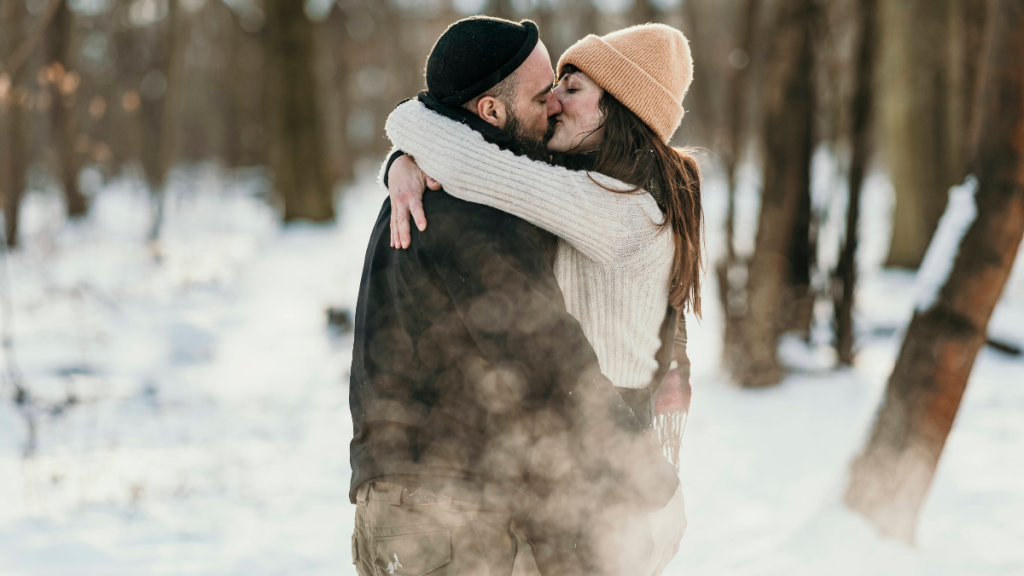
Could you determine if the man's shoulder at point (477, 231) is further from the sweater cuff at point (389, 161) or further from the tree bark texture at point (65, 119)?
the tree bark texture at point (65, 119)

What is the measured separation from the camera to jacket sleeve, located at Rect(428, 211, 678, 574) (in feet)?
5.13

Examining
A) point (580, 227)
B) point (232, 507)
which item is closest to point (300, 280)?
point (232, 507)

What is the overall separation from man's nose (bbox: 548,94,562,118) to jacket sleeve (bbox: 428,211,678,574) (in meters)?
0.55

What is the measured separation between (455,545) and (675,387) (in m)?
0.85

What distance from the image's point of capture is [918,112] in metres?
10.6

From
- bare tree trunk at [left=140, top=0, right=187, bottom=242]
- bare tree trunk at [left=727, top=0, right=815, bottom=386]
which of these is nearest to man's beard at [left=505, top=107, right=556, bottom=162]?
bare tree trunk at [left=727, top=0, right=815, bottom=386]

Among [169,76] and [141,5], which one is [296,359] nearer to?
[169,76]

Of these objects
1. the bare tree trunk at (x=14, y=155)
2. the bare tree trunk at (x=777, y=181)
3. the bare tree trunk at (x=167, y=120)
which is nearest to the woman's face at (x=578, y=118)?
the bare tree trunk at (x=777, y=181)

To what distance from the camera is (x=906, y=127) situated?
10.6 metres

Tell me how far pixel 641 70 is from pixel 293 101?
38.7 ft

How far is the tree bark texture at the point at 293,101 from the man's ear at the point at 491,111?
11654 millimetres

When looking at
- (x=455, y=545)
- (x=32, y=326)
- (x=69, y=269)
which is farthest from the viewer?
(x=69, y=269)

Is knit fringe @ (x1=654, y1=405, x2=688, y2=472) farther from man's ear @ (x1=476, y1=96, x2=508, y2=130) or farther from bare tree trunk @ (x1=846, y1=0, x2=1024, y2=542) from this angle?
bare tree trunk @ (x1=846, y1=0, x2=1024, y2=542)

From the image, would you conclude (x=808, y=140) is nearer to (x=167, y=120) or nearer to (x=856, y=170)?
(x=856, y=170)
